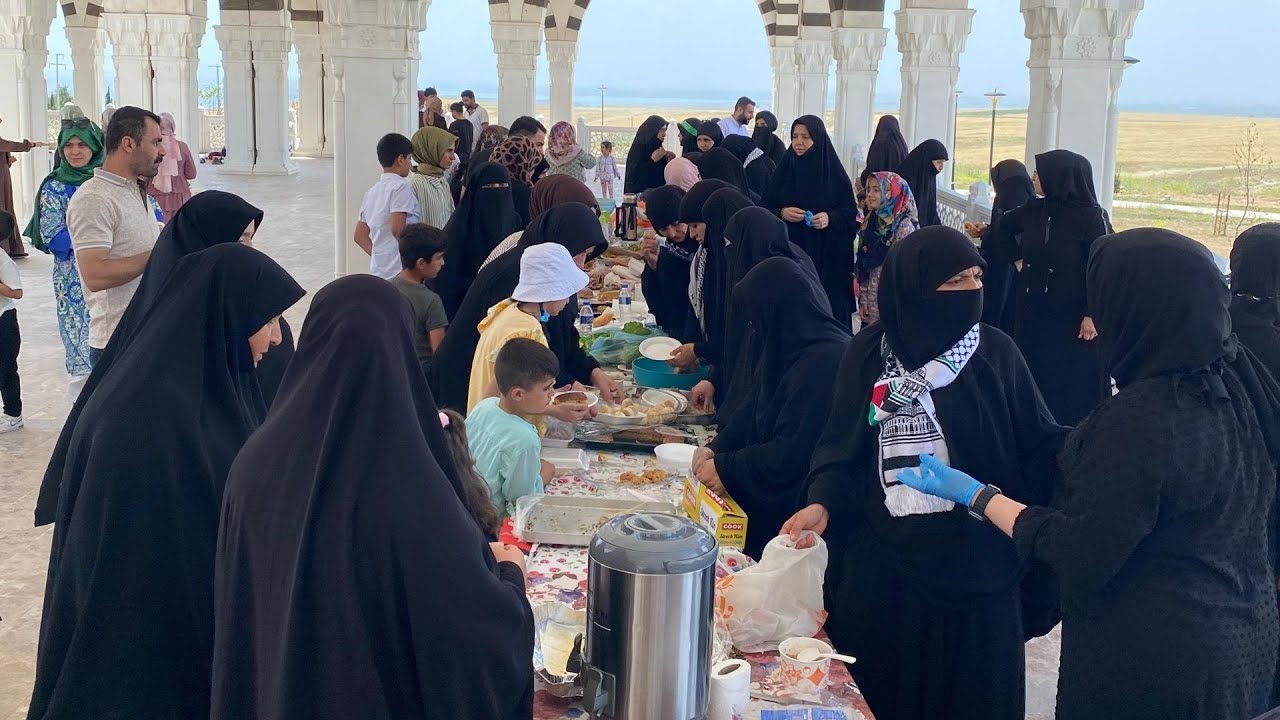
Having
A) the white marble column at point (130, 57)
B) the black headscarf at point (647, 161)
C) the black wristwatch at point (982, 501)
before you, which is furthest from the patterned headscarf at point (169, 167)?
the white marble column at point (130, 57)

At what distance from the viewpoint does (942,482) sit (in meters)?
2.18

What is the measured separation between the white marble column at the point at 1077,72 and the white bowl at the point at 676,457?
4314 mm

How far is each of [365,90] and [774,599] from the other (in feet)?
19.1

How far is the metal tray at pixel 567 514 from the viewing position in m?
2.60

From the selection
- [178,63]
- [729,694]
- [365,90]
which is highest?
[178,63]

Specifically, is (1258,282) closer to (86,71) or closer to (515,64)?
(515,64)

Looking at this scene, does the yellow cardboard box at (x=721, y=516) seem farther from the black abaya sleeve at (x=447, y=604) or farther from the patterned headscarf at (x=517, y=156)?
the patterned headscarf at (x=517, y=156)

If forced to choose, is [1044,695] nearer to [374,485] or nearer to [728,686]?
[728,686]

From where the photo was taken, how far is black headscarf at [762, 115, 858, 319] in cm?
659

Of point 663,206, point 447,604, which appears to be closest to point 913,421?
point 447,604

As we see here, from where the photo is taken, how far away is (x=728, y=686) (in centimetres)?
187

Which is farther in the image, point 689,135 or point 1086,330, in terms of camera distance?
point 689,135

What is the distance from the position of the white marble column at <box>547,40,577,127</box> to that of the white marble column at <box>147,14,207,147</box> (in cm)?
508

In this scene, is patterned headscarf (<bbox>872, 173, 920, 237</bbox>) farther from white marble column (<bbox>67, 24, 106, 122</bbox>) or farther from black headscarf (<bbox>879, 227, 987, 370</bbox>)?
white marble column (<bbox>67, 24, 106, 122</bbox>)
